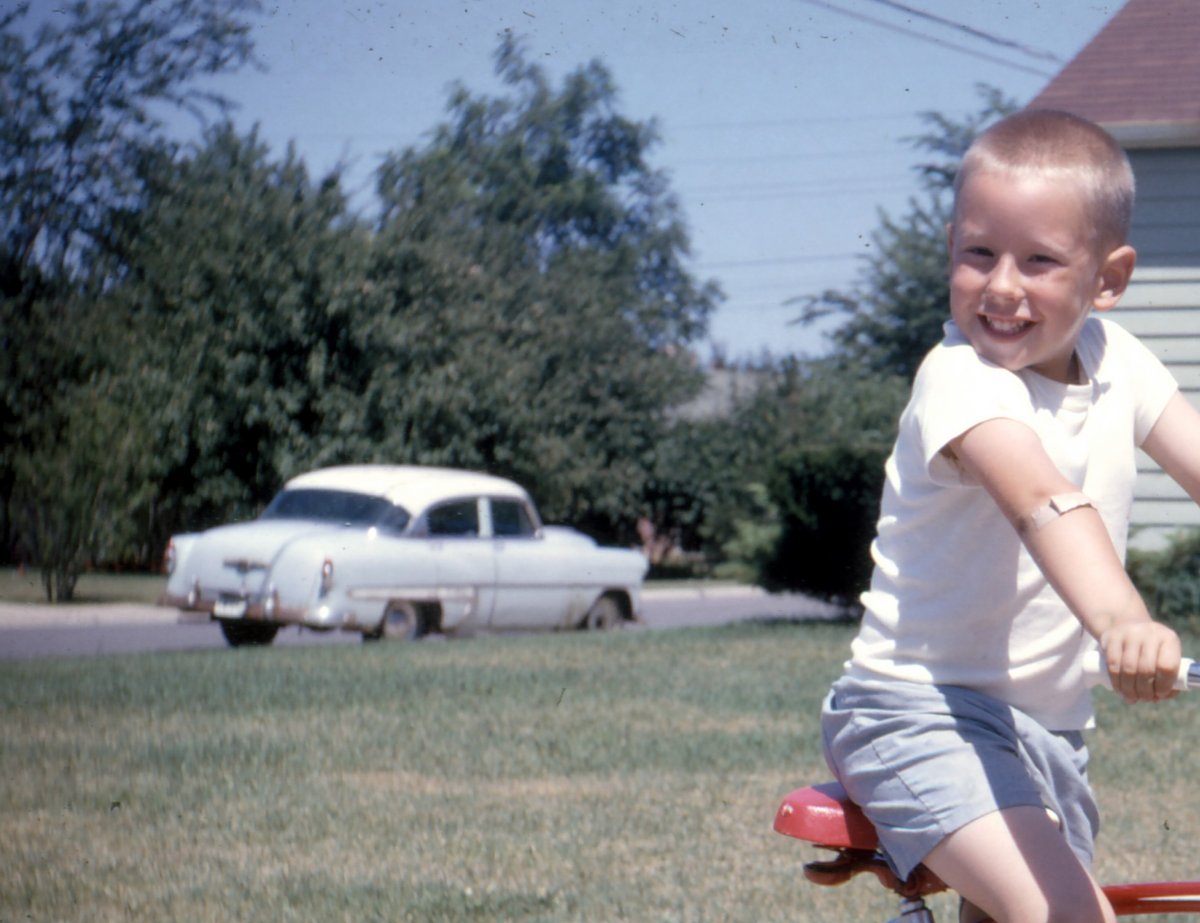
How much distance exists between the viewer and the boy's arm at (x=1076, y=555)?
1848 millimetres

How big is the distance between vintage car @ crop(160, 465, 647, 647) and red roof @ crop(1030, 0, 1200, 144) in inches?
271

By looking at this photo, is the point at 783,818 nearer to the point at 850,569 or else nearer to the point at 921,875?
the point at 921,875

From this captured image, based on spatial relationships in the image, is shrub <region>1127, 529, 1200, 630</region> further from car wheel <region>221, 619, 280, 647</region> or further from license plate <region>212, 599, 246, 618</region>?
car wheel <region>221, 619, 280, 647</region>

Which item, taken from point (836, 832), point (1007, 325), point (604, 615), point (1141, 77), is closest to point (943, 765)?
point (836, 832)

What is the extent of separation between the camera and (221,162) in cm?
2506

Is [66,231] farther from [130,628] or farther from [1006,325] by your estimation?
[1006,325]

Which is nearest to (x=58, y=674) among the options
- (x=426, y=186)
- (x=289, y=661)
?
(x=289, y=661)

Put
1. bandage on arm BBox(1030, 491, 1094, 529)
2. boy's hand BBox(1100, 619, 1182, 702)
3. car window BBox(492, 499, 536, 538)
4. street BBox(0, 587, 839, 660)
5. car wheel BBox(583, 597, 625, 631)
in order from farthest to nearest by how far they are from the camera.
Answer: car wheel BBox(583, 597, 625, 631)
car window BBox(492, 499, 536, 538)
street BBox(0, 587, 839, 660)
bandage on arm BBox(1030, 491, 1094, 529)
boy's hand BBox(1100, 619, 1182, 702)

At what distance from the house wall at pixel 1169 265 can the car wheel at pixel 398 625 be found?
7.03 meters

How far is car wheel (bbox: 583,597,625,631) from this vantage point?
58.9ft

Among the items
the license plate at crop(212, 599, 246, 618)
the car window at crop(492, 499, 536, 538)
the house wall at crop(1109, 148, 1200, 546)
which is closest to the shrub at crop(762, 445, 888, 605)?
the car window at crop(492, 499, 536, 538)

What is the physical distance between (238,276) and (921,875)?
23735 millimetres

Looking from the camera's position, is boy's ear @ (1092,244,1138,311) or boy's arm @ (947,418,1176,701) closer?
boy's arm @ (947,418,1176,701)

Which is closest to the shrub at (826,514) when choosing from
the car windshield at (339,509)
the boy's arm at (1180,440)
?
the car windshield at (339,509)
